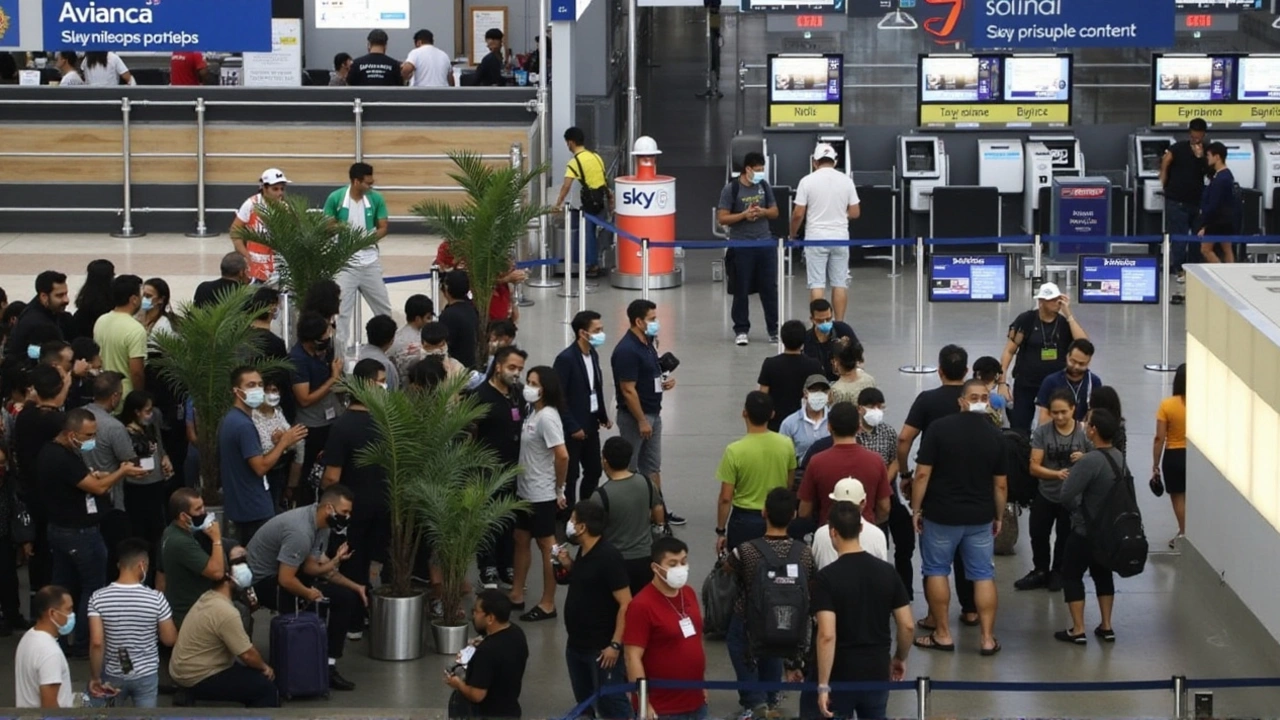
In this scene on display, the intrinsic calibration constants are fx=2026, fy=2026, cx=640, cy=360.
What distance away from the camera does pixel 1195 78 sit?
21.4 m

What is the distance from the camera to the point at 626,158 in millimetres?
22375

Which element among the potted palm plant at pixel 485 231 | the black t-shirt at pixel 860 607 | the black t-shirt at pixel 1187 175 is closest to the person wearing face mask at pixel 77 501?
the black t-shirt at pixel 860 607

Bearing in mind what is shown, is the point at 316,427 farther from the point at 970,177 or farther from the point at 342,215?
the point at 970,177

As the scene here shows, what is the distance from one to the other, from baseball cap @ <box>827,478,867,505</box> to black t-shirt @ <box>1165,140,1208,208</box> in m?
10.7

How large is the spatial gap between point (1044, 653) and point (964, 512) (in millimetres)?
890

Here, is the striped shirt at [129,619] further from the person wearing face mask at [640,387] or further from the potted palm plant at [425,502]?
the person wearing face mask at [640,387]

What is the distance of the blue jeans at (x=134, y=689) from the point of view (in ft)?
29.0

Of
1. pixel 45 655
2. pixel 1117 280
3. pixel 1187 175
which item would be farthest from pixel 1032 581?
pixel 1187 175

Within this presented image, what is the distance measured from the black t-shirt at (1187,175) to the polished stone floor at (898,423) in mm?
1271

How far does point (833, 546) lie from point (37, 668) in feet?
11.4

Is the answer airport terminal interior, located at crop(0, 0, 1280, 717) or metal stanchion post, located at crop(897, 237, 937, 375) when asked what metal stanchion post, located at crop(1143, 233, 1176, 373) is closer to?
airport terminal interior, located at crop(0, 0, 1280, 717)

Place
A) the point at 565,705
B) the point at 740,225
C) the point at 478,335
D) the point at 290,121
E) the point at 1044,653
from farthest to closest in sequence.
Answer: the point at 290,121 < the point at 740,225 < the point at 478,335 < the point at 1044,653 < the point at 565,705

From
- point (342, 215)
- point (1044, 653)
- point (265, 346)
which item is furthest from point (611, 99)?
point (1044, 653)

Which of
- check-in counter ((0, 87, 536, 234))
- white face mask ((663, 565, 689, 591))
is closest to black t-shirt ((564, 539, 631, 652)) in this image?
white face mask ((663, 565, 689, 591))
